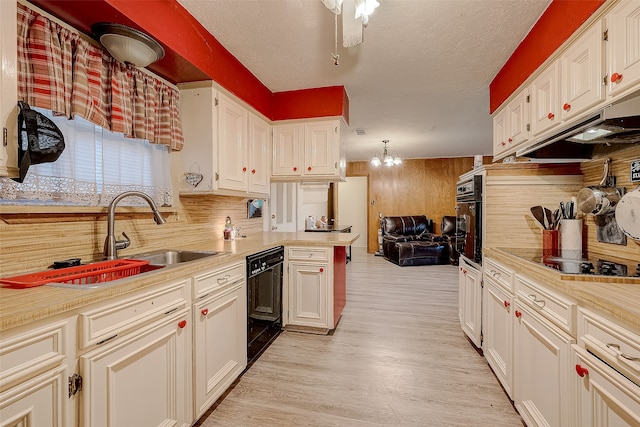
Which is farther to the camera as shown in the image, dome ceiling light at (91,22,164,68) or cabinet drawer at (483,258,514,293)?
cabinet drawer at (483,258,514,293)

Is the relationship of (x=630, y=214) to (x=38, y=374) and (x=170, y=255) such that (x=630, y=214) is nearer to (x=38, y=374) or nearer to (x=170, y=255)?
(x=38, y=374)

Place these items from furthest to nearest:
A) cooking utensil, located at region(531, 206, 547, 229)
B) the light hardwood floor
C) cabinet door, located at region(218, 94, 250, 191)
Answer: cabinet door, located at region(218, 94, 250, 191) < cooking utensil, located at region(531, 206, 547, 229) < the light hardwood floor

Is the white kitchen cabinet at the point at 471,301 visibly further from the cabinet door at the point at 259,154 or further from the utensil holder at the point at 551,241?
the cabinet door at the point at 259,154

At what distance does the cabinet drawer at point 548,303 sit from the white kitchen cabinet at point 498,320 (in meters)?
0.15

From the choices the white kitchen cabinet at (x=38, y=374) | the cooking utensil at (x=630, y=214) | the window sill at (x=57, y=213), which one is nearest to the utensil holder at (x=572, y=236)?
the cooking utensil at (x=630, y=214)

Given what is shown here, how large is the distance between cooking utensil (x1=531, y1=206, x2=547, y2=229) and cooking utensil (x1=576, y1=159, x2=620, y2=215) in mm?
279

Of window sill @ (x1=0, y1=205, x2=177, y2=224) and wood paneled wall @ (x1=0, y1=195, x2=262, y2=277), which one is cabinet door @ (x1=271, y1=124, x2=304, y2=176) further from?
window sill @ (x1=0, y1=205, x2=177, y2=224)

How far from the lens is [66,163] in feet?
4.76

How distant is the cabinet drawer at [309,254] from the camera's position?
8.68ft

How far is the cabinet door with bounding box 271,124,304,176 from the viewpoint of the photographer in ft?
10.2

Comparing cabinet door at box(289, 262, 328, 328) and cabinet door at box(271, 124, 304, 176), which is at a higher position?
cabinet door at box(271, 124, 304, 176)

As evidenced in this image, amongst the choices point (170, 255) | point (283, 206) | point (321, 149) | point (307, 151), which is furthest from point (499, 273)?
point (283, 206)

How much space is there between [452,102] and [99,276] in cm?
370

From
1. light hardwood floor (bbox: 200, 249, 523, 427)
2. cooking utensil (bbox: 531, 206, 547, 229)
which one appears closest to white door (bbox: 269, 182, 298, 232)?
light hardwood floor (bbox: 200, 249, 523, 427)
